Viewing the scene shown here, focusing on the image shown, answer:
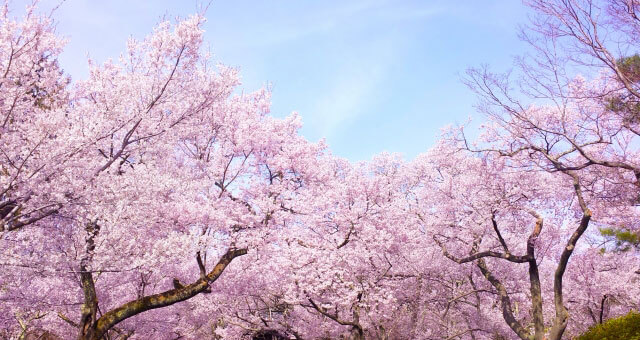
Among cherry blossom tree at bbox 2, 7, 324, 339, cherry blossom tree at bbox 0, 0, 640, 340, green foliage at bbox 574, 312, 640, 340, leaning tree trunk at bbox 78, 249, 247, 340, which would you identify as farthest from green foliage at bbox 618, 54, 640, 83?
leaning tree trunk at bbox 78, 249, 247, 340

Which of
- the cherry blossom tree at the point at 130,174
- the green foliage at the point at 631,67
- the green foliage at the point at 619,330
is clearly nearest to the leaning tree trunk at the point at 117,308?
the cherry blossom tree at the point at 130,174

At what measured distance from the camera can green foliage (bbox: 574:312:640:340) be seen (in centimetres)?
1081

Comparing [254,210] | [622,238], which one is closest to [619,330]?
[622,238]

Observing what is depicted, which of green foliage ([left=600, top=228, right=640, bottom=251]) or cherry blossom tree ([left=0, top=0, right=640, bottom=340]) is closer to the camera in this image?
cherry blossom tree ([left=0, top=0, right=640, bottom=340])

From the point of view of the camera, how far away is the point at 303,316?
2061 cm

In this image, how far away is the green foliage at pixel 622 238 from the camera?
595 inches

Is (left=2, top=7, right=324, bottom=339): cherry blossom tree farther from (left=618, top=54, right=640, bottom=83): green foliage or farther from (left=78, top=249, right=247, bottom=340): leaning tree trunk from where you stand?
(left=618, top=54, right=640, bottom=83): green foliage

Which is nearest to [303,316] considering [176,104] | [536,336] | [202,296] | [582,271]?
[202,296]

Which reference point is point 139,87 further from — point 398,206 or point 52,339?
point 52,339

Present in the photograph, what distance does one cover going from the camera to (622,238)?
15539 millimetres

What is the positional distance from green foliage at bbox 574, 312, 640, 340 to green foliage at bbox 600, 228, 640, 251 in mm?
3862

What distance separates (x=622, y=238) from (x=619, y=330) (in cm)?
540

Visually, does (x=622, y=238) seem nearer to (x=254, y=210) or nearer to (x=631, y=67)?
(x=631, y=67)

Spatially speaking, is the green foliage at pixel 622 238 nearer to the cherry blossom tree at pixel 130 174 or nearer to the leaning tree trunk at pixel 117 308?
the cherry blossom tree at pixel 130 174
